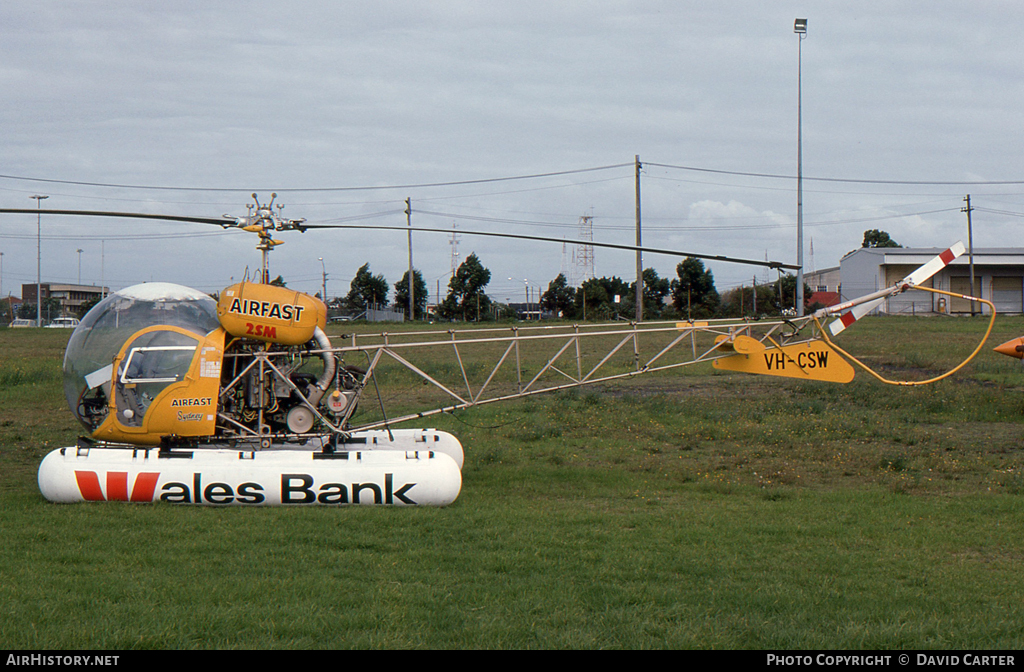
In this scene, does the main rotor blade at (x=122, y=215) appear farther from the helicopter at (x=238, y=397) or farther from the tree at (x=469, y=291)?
the tree at (x=469, y=291)

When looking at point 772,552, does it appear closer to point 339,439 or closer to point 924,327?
point 339,439

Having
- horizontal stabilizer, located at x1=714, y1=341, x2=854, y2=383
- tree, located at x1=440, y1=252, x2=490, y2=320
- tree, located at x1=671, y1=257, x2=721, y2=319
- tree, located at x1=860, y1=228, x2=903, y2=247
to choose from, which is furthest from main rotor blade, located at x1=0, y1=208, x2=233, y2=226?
tree, located at x1=860, y1=228, x2=903, y2=247

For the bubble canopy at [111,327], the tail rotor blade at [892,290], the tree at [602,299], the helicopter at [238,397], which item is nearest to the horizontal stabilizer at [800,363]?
the helicopter at [238,397]

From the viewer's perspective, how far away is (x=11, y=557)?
768cm

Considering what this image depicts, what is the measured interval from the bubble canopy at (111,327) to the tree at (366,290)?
5273 centimetres

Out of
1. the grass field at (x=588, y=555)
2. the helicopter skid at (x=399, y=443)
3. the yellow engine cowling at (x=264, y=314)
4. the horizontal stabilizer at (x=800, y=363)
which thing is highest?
the yellow engine cowling at (x=264, y=314)

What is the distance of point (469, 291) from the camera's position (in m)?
63.2

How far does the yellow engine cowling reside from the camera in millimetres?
10562

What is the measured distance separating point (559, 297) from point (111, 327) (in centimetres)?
5531

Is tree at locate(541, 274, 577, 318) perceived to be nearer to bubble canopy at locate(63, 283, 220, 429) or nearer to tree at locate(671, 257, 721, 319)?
tree at locate(671, 257, 721, 319)

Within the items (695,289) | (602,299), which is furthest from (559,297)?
(695,289)

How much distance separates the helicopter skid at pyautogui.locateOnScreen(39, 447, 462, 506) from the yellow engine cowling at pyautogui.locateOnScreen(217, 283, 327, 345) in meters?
1.68

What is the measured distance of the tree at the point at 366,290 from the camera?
6375 cm
